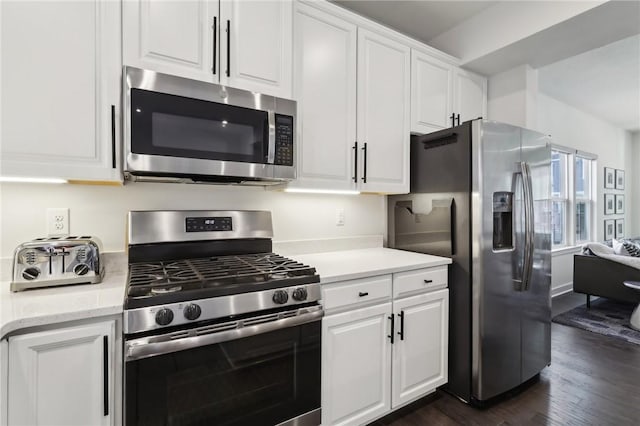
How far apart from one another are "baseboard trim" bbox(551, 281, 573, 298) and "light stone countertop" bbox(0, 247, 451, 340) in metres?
3.43

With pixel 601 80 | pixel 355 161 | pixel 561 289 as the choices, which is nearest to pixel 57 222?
pixel 355 161

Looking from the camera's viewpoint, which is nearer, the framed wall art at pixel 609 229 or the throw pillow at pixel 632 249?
the throw pillow at pixel 632 249

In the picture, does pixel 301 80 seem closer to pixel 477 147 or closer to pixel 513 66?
pixel 477 147

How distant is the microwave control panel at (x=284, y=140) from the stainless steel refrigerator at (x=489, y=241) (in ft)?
3.41

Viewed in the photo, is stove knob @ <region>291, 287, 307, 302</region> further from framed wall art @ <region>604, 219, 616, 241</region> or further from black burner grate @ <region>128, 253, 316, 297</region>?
framed wall art @ <region>604, 219, 616, 241</region>

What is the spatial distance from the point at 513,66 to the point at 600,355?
8.17 ft

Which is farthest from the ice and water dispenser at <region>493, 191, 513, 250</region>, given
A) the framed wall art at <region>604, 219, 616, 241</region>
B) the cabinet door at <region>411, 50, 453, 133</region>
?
the framed wall art at <region>604, 219, 616, 241</region>

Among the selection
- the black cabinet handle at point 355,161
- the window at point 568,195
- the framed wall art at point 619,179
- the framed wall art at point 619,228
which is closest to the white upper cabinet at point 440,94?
the black cabinet handle at point 355,161

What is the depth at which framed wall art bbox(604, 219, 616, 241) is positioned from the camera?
217 inches

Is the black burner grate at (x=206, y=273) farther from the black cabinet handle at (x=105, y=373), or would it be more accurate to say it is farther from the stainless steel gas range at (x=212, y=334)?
the black cabinet handle at (x=105, y=373)

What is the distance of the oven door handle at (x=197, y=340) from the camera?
1099 millimetres

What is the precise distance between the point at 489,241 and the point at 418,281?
490 mm

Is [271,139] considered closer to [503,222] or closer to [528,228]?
[503,222]

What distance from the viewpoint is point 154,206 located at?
1761 millimetres
